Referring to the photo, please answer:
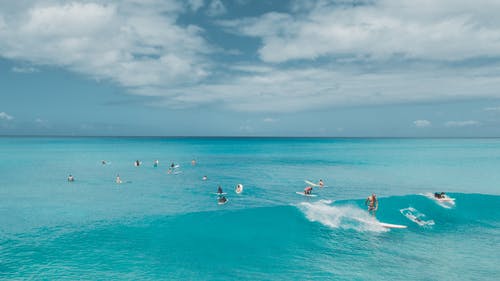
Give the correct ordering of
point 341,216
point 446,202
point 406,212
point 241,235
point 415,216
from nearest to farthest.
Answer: point 241,235 < point 341,216 < point 415,216 < point 406,212 < point 446,202

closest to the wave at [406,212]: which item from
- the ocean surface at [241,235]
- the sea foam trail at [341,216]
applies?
the sea foam trail at [341,216]

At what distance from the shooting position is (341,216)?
31500 mm

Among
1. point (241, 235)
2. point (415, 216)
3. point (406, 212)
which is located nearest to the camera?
point (241, 235)

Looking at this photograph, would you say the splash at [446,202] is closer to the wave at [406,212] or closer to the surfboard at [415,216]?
the wave at [406,212]

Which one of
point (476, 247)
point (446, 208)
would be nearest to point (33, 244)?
point (476, 247)

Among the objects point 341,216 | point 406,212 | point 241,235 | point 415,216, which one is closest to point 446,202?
point 406,212

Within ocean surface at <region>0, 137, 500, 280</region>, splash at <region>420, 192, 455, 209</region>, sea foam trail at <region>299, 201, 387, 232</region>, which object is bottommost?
ocean surface at <region>0, 137, 500, 280</region>

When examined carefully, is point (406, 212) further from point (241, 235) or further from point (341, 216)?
point (241, 235)

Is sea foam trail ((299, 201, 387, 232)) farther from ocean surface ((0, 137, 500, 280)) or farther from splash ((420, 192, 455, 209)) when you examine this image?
splash ((420, 192, 455, 209))

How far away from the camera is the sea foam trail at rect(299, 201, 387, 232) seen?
93.8ft

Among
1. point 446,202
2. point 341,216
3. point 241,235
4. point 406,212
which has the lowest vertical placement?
point 241,235

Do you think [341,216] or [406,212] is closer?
[341,216]

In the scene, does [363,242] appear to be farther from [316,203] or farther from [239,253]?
[316,203]

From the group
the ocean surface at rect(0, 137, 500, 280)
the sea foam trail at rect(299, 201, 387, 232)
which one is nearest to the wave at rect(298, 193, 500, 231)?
the sea foam trail at rect(299, 201, 387, 232)
